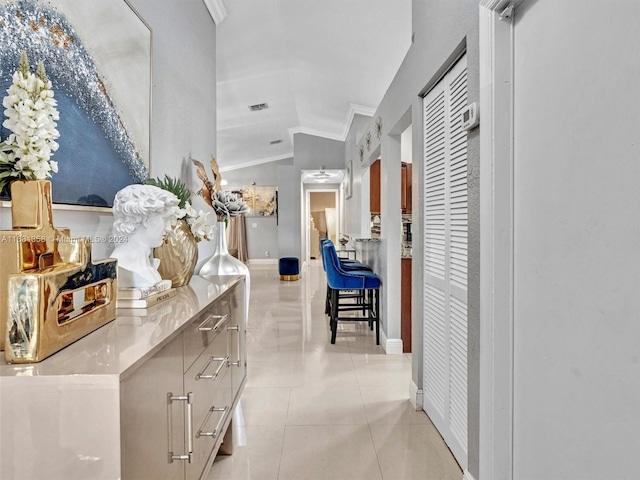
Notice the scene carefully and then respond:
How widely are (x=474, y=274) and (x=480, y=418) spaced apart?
21.4 inches

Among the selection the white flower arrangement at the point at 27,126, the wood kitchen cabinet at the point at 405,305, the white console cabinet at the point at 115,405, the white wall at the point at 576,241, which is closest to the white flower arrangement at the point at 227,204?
the white console cabinet at the point at 115,405

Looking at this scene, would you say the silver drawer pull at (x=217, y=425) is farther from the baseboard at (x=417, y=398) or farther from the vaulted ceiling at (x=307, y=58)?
the vaulted ceiling at (x=307, y=58)

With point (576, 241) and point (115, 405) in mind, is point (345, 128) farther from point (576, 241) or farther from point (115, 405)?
point (115, 405)

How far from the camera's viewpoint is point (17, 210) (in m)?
0.91

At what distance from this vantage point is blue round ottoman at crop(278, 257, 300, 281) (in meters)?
8.37

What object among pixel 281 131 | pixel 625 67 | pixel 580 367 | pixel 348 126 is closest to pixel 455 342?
pixel 580 367

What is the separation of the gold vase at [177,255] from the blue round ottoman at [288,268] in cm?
654

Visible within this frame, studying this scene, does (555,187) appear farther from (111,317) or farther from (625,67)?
(111,317)

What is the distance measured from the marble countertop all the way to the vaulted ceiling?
3.01m

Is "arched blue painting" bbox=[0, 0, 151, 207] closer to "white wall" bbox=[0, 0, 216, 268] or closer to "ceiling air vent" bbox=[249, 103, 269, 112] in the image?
"white wall" bbox=[0, 0, 216, 268]

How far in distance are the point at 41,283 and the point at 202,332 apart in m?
0.61

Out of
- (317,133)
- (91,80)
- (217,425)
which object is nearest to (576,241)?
(217,425)

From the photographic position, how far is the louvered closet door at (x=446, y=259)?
1848 mm

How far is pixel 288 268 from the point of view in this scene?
8383 mm
